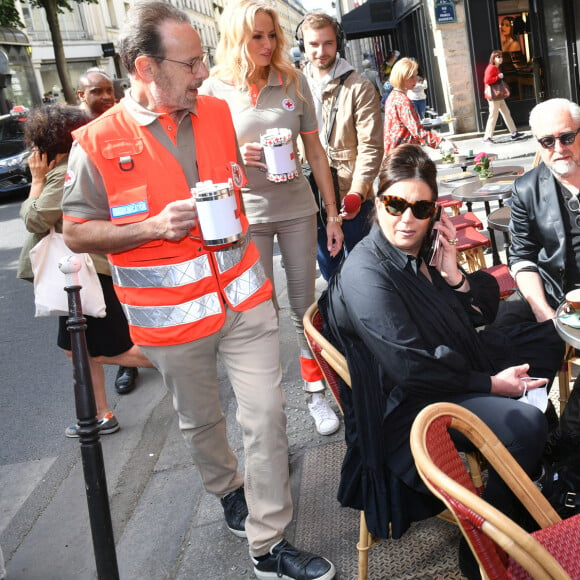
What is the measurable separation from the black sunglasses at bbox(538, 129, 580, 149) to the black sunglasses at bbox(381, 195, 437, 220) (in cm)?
83

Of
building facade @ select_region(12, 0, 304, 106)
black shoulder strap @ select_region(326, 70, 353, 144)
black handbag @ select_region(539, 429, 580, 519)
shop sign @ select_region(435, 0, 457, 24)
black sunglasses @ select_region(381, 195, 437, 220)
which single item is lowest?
black handbag @ select_region(539, 429, 580, 519)

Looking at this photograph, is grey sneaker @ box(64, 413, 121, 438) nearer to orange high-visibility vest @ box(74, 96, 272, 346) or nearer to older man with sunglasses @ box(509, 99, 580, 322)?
orange high-visibility vest @ box(74, 96, 272, 346)

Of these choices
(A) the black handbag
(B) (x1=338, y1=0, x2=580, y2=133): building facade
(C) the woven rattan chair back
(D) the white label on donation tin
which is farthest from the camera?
(B) (x1=338, y1=0, x2=580, y2=133): building facade

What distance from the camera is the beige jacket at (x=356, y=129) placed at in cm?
390

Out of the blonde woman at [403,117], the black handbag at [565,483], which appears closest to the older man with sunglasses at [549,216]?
the black handbag at [565,483]

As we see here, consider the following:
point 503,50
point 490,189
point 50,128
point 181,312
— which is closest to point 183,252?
point 181,312

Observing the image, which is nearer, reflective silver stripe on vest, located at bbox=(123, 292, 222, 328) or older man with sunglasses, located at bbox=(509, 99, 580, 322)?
reflective silver stripe on vest, located at bbox=(123, 292, 222, 328)

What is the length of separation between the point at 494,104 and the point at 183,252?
12300 mm

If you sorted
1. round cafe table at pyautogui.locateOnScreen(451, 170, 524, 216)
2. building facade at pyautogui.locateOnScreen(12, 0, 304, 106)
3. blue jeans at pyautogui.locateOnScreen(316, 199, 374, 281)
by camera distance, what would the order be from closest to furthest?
blue jeans at pyautogui.locateOnScreen(316, 199, 374, 281) → round cafe table at pyautogui.locateOnScreen(451, 170, 524, 216) → building facade at pyautogui.locateOnScreen(12, 0, 304, 106)

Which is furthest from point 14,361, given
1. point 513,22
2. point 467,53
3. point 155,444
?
point 513,22

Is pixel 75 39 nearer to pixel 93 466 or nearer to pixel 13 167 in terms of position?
pixel 13 167

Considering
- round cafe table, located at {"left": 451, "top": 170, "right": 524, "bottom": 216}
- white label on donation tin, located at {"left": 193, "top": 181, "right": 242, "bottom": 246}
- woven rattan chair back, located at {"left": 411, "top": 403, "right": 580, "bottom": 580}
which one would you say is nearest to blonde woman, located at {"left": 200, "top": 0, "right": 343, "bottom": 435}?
white label on donation tin, located at {"left": 193, "top": 181, "right": 242, "bottom": 246}

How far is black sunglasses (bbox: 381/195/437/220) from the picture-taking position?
2521mm

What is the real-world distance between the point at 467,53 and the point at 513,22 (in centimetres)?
123
